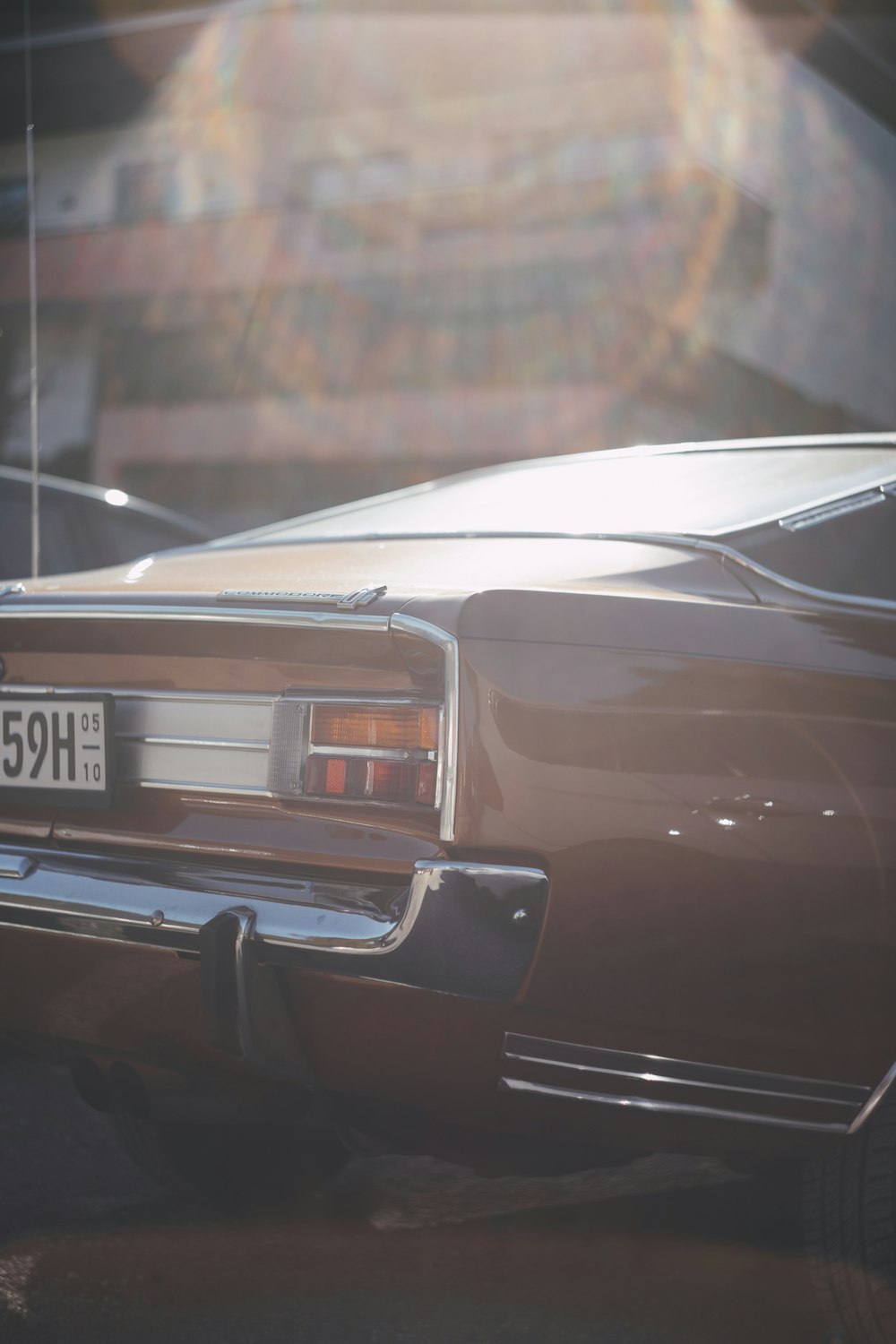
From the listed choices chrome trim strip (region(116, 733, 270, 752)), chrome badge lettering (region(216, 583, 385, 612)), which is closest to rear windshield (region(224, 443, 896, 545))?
chrome badge lettering (region(216, 583, 385, 612))

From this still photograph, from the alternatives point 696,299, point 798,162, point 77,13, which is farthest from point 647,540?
point 798,162

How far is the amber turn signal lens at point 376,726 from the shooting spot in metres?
1.72

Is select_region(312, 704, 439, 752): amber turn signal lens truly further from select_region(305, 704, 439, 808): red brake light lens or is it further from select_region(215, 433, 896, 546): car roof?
select_region(215, 433, 896, 546): car roof

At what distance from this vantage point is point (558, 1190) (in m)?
2.58

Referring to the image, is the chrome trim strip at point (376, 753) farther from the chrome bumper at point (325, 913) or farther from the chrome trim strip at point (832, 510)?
the chrome trim strip at point (832, 510)

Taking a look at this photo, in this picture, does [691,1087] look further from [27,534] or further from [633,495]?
[27,534]

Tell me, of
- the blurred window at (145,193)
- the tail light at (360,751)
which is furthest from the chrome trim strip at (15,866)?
the blurred window at (145,193)

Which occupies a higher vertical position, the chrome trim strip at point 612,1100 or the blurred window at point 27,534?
the blurred window at point 27,534

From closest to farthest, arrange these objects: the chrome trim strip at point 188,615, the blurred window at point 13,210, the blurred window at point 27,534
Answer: the chrome trim strip at point 188,615 < the blurred window at point 13,210 < the blurred window at point 27,534

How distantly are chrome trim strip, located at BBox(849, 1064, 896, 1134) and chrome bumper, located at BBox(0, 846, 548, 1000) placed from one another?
490 millimetres

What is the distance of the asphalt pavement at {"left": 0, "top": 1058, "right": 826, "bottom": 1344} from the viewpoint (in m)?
2.02

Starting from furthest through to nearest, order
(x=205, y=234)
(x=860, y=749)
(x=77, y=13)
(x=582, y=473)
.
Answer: (x=205, y=234), (x=77, y=13), (x=582, y=473), (x=860, y=749)

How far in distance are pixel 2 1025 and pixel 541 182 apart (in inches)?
876

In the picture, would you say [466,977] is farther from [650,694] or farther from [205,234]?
[205,234]
